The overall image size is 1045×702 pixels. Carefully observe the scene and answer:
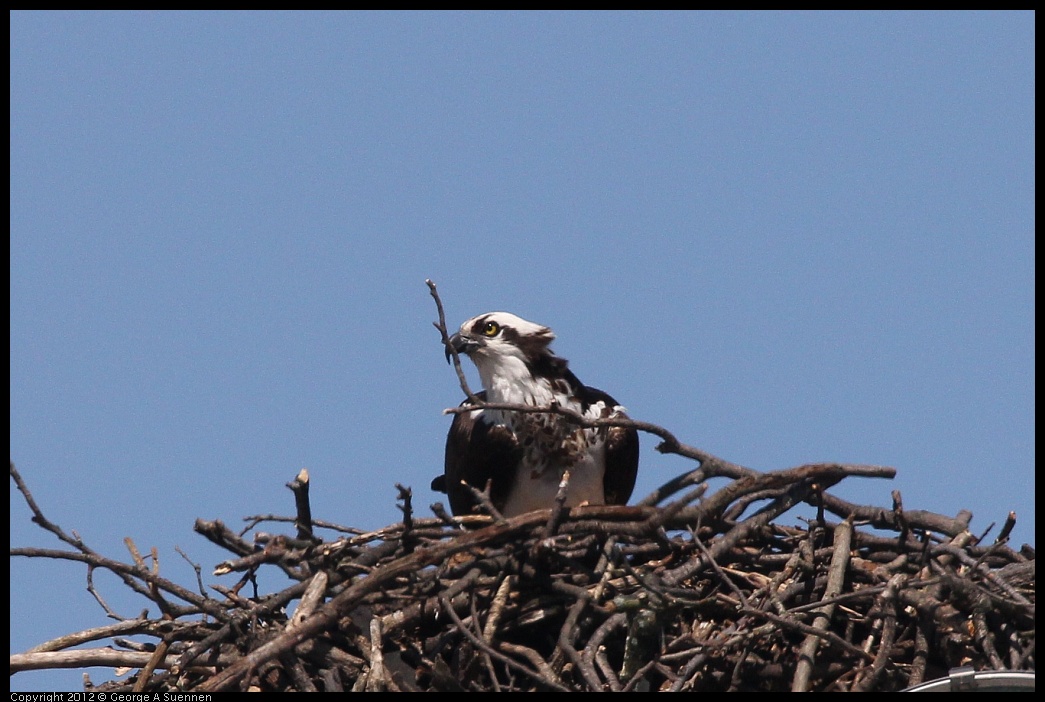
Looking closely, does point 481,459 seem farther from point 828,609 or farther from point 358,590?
point 828,609

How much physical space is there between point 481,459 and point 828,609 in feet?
7.91

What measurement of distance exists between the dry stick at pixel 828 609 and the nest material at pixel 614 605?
1cm

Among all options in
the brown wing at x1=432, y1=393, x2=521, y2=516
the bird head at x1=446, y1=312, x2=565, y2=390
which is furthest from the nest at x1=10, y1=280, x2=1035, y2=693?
the bird head at x1=446, y1=312, x2=565, y2=390

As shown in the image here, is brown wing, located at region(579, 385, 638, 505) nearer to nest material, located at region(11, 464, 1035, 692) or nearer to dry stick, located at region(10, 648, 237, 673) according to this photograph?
nest material, located at region(11, 464, 1035, 692)

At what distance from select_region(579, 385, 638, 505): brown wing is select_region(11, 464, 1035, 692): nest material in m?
1.21

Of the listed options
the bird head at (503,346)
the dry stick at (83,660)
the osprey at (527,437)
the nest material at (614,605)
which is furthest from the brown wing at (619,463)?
the dry stick at (83,660)

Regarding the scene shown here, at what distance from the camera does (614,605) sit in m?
5.89

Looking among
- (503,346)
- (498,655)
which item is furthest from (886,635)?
(503,346)

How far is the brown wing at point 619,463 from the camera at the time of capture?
759 centimetres

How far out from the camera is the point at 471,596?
6.01m

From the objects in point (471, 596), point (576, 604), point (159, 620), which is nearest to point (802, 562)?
point (576, 604)

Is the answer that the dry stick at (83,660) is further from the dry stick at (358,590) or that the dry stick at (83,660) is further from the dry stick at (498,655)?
the dry stick at (498,655)

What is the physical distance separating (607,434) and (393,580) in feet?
6.73

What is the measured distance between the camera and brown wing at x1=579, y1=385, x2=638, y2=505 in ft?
24.9
